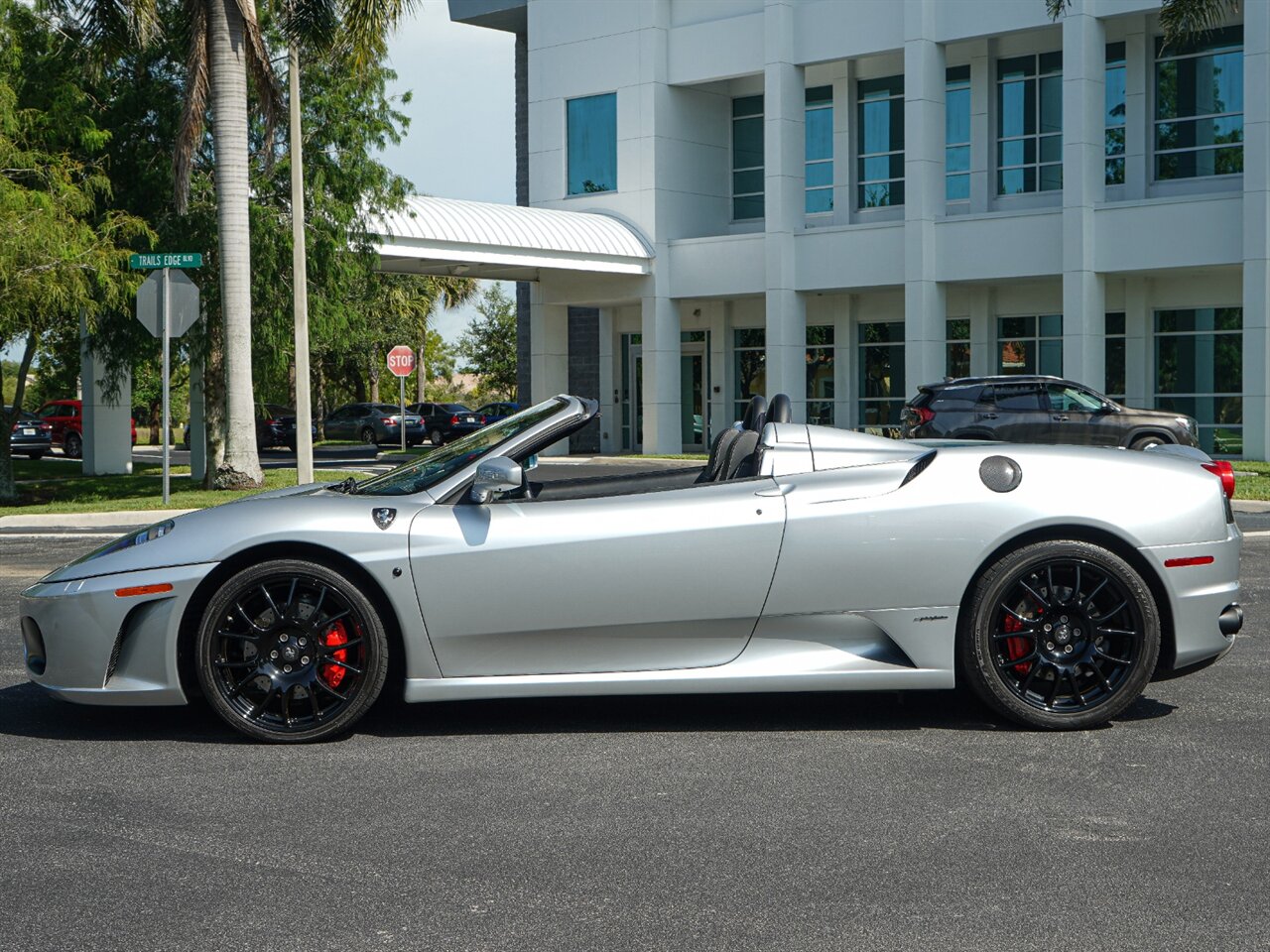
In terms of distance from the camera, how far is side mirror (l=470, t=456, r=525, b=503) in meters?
5.79

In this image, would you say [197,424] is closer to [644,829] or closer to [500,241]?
[500,241]

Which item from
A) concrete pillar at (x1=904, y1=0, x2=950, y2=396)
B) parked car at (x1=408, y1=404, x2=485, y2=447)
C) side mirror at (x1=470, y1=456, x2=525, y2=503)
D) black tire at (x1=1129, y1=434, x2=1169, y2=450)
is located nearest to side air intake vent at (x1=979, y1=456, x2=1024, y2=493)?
side mirror at (x1=470, y1=456, x2=525, y2=503)

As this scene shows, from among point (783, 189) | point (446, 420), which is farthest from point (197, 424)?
point (446, 420)

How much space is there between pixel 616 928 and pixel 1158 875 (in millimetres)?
1579

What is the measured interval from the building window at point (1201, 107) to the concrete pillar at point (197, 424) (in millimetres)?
19213

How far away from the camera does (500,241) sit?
31766 millimetres

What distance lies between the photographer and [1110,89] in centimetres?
3116

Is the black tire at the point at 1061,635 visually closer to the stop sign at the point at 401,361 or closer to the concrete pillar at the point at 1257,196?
the concrete pillar at the point at 1257,196

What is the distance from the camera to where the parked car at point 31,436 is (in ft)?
136

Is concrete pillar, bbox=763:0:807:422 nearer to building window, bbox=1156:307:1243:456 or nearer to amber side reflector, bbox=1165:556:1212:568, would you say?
building window, bbox=1156:307:1243:456

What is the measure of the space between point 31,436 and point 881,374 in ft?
76.3

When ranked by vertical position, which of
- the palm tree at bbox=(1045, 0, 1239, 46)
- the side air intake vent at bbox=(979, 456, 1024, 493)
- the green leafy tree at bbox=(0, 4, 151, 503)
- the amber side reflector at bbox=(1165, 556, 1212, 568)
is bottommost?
the amber side reflector at bbox=(1165, 556, 1212, 568)

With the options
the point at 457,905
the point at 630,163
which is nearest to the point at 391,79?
the point at 630,163

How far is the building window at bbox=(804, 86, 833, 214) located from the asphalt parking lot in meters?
29.7
